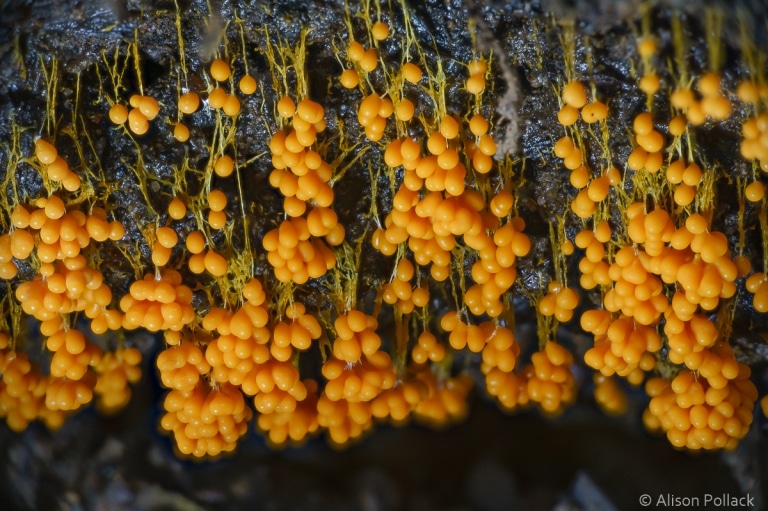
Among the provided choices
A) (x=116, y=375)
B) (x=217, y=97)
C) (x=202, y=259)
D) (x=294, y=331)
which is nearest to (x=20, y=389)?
(x=116, y=375)

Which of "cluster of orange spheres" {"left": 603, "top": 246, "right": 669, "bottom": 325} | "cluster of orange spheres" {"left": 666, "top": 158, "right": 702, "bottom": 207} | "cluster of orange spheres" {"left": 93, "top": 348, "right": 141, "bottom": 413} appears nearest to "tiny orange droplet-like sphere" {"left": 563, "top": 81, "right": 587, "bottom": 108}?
"cluster of orange spheres" {"left": 666, "top": 158, "right": 702, "bottom": 207}

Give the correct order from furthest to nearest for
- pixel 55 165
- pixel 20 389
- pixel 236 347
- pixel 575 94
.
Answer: pixel 20 389 → pixel 236 347 → pixel 55 165 → pixel 575 94

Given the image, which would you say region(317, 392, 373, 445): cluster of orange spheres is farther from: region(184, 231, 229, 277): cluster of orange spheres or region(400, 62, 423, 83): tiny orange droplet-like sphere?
region(400, 62, 423, 83): tiny orange droplet-like sphere

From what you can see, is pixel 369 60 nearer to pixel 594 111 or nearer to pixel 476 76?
pixel 476 76

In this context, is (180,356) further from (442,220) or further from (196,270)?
(442,220)

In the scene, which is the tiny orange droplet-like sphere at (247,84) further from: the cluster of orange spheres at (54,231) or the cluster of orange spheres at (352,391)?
the cluster of orange spheres at (352,391)

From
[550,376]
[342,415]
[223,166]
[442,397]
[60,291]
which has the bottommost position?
[442,397]
